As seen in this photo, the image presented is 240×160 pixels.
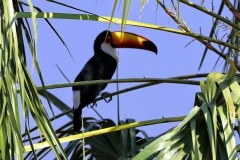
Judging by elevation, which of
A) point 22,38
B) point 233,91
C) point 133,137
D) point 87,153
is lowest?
point 87,153

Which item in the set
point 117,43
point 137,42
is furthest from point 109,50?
point 137,42

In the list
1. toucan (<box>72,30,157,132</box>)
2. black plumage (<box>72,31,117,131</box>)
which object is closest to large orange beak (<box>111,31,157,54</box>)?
toucan (<box>72,30,157,132</box>)

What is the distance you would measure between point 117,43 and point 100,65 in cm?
79

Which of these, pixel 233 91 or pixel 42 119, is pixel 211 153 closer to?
pixel 233 91

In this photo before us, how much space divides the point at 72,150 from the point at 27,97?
90cm

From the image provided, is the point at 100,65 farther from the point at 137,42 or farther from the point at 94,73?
the point at 137,42

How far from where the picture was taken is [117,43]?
188 inches

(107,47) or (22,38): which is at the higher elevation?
(22,38)

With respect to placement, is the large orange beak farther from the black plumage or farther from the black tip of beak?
the black plumage

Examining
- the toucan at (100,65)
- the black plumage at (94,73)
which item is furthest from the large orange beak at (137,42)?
the black plumage at (94,73)

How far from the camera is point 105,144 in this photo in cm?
270

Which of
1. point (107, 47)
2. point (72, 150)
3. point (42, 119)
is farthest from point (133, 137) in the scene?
point (107, 47)

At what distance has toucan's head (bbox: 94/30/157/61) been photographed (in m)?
4.28

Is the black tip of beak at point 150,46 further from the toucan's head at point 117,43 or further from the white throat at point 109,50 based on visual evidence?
the white throat at point 109,50
